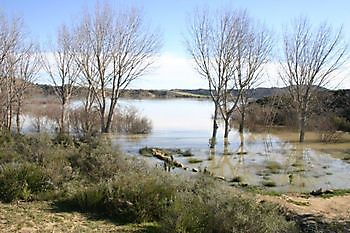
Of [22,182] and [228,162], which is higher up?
[22,182]

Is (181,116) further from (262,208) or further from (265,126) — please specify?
(262,208)

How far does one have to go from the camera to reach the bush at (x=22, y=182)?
8219 millimetres

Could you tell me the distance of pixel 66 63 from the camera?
33.2 meters

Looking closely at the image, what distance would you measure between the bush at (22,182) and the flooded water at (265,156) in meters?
6.13

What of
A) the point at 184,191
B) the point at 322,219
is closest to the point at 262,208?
the point at 184,191

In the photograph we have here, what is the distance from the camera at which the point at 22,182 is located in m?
8.56

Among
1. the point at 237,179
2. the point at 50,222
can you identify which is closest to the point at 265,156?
the point at 237,179

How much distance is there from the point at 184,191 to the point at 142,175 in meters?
1.06

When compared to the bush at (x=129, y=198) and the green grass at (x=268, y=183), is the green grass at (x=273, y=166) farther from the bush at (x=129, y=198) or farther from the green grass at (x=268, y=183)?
the bush at (x=129, y=198)

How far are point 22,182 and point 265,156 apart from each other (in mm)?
15650

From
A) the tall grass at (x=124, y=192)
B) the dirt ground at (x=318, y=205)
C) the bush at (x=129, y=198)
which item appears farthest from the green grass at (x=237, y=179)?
the bush at (x=129, y=198)

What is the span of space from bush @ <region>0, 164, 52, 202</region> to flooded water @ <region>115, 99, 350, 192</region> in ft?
20.1

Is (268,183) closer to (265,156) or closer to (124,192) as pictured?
(265,156)

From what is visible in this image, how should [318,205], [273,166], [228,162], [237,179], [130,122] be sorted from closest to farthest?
[318,205] → [237,179] → [273,166] → [228,162] → [130,122]
